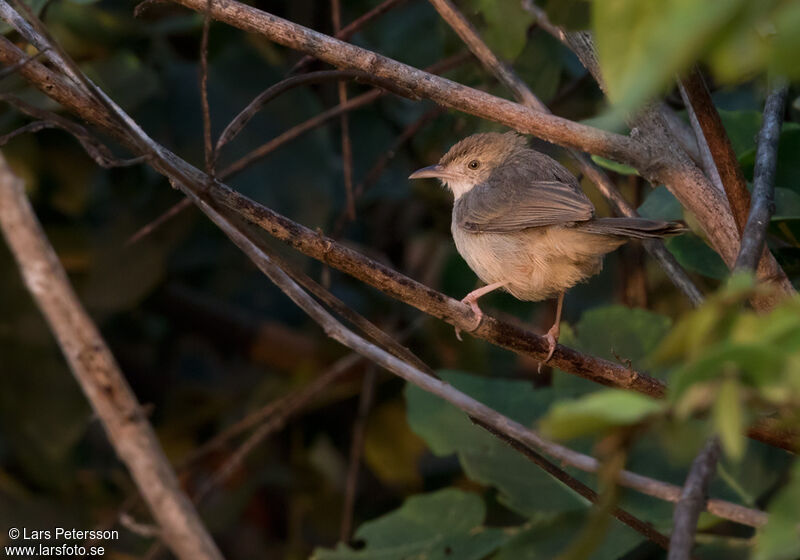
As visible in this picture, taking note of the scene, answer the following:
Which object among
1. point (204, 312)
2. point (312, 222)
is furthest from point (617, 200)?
point (204, 312)

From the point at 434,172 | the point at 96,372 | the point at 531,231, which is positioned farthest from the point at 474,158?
the point at 96,372

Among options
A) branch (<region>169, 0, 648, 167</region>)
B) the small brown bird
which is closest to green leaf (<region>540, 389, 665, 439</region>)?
branch (<region>169, 0, 648, 167</region>)

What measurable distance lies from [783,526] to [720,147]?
1.69 metres

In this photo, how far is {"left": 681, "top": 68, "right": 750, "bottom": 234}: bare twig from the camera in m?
2.31

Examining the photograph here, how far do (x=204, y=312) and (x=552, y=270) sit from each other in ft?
8.45

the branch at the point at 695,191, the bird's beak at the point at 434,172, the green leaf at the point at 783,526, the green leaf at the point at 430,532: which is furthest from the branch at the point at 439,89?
the bird's beak at the point at 434,172

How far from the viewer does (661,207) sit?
→ 3.24m

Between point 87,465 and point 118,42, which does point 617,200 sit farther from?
point 87,465

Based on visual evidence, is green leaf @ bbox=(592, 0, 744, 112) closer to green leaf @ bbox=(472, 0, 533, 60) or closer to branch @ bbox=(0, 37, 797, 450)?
green leaf @ bbox=(472, 0, 533, 60)

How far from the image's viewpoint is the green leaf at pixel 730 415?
0.90m

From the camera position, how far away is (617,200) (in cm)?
309

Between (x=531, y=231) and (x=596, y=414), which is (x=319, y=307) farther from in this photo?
(x=531, y=231)

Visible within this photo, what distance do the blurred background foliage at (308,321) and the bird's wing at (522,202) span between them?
14.4 inches

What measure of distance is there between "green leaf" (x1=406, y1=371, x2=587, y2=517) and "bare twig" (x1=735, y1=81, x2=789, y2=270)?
1372 mm
